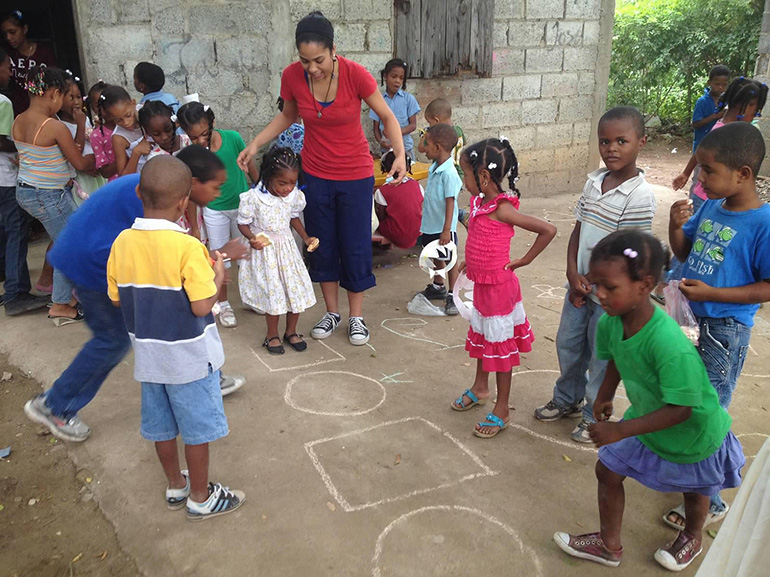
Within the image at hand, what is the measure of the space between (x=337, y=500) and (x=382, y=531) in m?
0.27

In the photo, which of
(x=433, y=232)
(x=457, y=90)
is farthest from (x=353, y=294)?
(x=457, y=90)

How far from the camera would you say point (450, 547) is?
2406 mm

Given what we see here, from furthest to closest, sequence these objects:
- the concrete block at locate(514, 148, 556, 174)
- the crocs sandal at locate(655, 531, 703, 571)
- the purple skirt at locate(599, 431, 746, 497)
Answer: the concrete block at locate(514, 148, 556, 174)
the crocs sandal at locate(655, 531, 703, 571)
the purple skirt at locate(599, 431, 746, 497)

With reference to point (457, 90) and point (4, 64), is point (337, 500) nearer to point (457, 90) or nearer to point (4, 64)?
point (4, 64)

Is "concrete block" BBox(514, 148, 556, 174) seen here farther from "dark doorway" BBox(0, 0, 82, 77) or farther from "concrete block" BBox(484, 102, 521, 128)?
"dark doorway" BBox(0, 0, 82, 77)

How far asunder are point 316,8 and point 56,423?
480 centimetres

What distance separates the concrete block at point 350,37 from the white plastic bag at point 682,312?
16.6 ft

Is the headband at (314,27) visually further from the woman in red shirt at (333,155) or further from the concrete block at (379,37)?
the concrete block at (379,37)

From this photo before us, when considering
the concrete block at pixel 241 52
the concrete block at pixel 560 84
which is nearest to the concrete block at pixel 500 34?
the concrete block at pixel 560 84

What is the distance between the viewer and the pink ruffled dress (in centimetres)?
306

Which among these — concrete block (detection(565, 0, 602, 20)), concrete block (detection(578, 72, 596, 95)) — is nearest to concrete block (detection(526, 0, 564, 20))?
concrete block (detection(565, 0, 602, 20))

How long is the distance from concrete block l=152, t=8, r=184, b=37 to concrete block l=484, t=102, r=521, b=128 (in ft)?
12.6

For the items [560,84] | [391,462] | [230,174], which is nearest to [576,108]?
[560,84]

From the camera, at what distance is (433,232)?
4.83m
